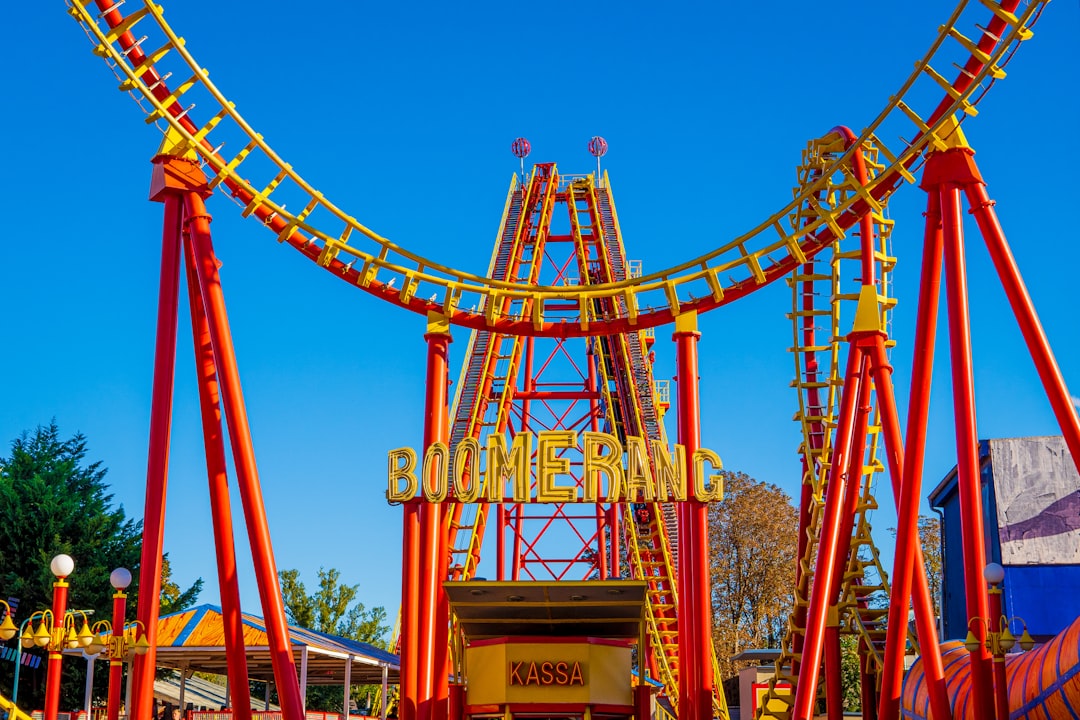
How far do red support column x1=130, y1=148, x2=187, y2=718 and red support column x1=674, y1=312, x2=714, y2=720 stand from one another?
23.4 ft

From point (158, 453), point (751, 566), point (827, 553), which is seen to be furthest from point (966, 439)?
point (751, 566)

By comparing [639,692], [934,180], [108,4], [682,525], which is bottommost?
[639,692]

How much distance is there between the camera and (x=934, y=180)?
14.7m

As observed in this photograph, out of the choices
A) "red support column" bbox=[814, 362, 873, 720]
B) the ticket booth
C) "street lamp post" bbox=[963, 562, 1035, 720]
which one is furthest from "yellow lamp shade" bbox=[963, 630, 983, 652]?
"red support column" bbox=[814, 362, 873, 720]

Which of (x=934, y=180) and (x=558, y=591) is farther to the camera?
(x=558, y=591)

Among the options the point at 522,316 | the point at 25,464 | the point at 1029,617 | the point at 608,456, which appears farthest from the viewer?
the point at 25,464

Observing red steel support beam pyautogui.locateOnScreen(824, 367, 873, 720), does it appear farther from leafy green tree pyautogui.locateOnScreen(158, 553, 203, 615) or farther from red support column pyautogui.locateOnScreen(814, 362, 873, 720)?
leafy green tree pyautogui.locateOnScreen(158, 553, 203, 615)

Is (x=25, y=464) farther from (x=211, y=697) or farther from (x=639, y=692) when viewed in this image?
(x=639, y=692)

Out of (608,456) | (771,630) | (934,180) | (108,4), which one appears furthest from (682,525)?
(771,630)

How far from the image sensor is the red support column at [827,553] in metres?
17.3

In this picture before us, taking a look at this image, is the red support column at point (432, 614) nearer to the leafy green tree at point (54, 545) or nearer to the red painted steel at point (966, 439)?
the red painted steel at point (966, 439)

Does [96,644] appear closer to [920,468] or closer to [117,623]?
[117,623]

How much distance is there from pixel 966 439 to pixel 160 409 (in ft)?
30.8

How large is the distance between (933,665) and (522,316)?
28.1ft
